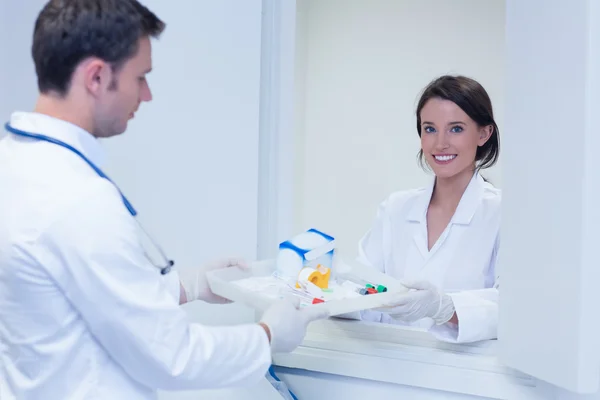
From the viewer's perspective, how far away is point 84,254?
2.94 ft

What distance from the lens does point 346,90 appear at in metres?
3.26

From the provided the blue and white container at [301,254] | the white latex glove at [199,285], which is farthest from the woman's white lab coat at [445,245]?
the white latex glove at [199,285]

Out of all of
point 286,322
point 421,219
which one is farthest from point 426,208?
point 286,322

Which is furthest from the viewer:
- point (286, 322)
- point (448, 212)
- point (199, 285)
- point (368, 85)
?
point (368, 85)

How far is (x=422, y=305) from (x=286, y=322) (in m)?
0.40

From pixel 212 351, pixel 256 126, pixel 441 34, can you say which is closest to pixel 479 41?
pixel 441 34

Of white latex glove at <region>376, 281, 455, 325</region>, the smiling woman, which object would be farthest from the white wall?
white latex glove at <region>376, 281, 455, 325</region>

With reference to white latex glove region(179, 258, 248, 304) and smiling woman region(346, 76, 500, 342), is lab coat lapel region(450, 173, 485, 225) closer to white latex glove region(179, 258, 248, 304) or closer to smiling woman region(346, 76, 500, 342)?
smiling woman region(346, 76, 500, 342)

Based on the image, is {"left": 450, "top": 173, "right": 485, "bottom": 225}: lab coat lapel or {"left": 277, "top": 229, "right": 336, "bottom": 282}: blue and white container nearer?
{"left": 277, "top": 229, "right": 336, "bottom": 282}: blue and white container

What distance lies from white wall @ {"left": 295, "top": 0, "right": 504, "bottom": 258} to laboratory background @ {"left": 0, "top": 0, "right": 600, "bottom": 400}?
1542mm

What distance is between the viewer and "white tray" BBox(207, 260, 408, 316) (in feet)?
3.93

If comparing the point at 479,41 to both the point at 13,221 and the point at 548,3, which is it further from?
the point at 13,221

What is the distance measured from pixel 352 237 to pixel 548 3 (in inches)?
86.0

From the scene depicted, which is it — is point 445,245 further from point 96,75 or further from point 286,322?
point 96,75
